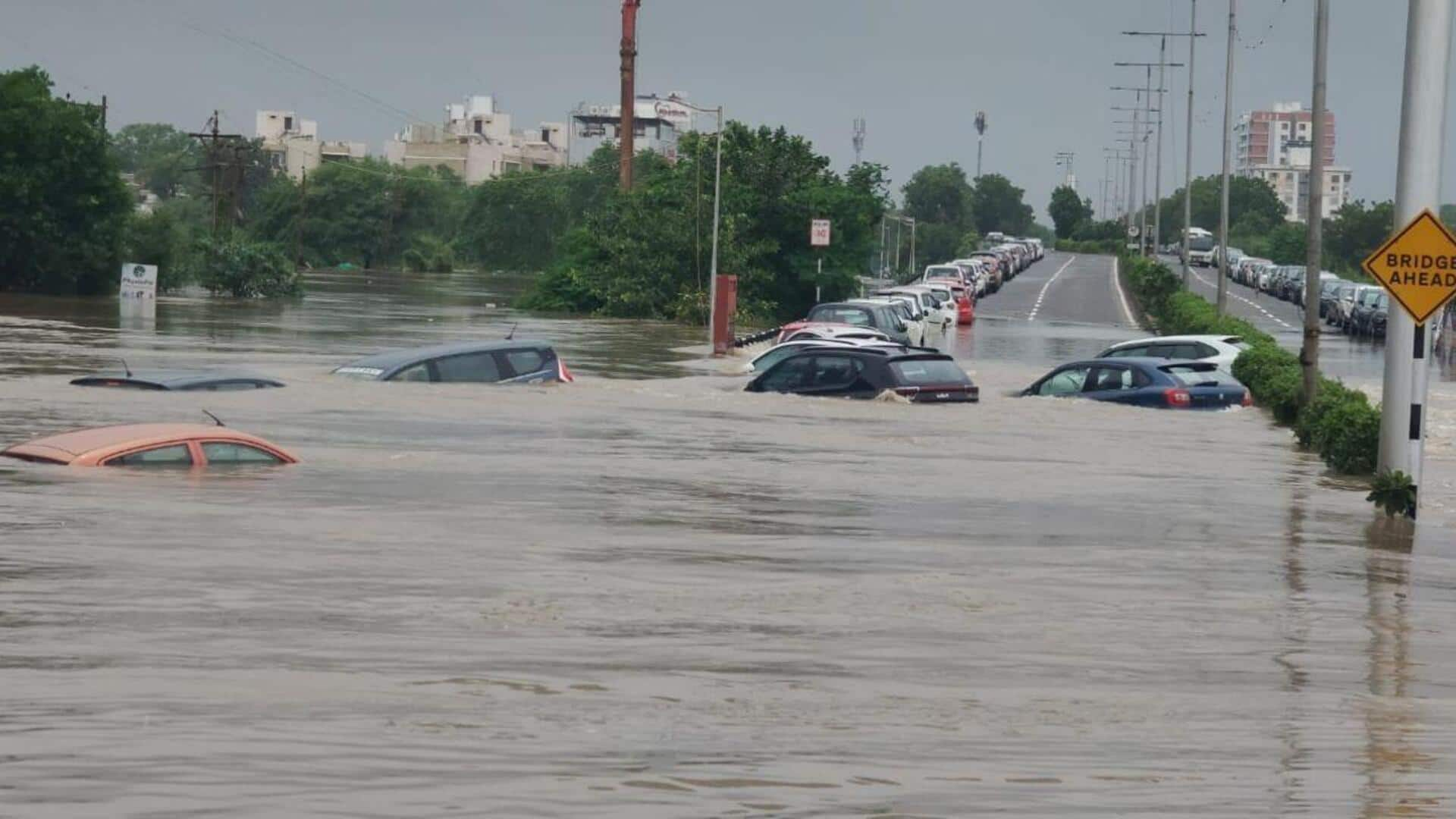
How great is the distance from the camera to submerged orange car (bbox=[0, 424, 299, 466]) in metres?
18.7

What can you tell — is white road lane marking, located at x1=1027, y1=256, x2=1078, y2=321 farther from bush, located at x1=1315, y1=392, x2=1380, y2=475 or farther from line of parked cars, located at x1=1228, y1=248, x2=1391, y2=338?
bush, located at x1=1315, y1=392, x2=1380, y2=475

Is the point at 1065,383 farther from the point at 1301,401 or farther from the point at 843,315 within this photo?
the point at 843,315

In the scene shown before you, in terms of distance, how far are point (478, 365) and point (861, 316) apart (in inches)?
772

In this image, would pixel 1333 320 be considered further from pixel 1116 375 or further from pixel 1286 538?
pixel 1286 538

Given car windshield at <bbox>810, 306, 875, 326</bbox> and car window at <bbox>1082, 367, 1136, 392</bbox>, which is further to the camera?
car windshield at <bbox>810, 306, 875, 326</bbox>

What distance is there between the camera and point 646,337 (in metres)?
59.2

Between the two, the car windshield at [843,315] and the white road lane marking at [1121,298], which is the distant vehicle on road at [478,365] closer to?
the car windshield at [843,315]

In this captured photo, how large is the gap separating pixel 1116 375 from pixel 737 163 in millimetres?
42120

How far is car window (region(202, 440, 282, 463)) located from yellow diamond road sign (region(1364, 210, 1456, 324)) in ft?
33.8

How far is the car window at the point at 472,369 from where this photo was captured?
1189 inches

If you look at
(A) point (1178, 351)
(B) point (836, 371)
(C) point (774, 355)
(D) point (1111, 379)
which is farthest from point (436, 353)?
(A) point (1178, 351)

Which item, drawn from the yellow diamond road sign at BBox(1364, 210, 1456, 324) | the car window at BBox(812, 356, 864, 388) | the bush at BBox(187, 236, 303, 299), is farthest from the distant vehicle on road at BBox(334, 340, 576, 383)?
the bush at BBox(187, 236, 303, 299)

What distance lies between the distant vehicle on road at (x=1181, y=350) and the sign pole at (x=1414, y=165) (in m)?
16.0

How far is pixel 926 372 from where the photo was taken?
103 feet
